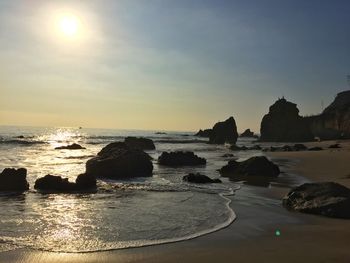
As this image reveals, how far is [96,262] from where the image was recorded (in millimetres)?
8125

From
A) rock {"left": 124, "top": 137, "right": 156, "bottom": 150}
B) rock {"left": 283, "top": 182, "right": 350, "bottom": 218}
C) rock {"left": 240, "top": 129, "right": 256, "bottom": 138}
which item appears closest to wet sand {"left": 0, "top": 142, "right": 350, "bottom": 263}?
rock {"left": 283, "top": 182, "right": 350, "bottom": 218}

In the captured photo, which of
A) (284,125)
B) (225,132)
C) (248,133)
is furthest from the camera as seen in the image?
(248,133)

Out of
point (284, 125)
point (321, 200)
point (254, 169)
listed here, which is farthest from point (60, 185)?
point (284, 125)

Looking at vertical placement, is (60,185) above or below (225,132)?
below

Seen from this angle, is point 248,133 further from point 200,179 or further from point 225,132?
point 200,179

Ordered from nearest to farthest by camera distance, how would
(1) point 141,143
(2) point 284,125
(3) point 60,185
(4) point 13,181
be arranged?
(4) point 13,181 < (3) point 60,185 < (1) point 141,143 < (2) point 284,125

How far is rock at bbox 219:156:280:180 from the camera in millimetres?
25781

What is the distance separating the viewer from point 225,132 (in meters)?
104

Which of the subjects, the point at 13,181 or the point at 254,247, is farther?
the point at 13,181

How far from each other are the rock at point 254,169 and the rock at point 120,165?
5112mm

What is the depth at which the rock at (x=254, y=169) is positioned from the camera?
25781mm

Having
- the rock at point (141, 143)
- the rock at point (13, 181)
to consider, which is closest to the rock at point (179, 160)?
the rock at point (13, 181)

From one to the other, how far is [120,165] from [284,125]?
96.3 m

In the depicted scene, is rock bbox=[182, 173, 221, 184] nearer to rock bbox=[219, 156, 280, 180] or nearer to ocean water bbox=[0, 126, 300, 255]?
ocean water bbox=[0, 126, 300, 255]
